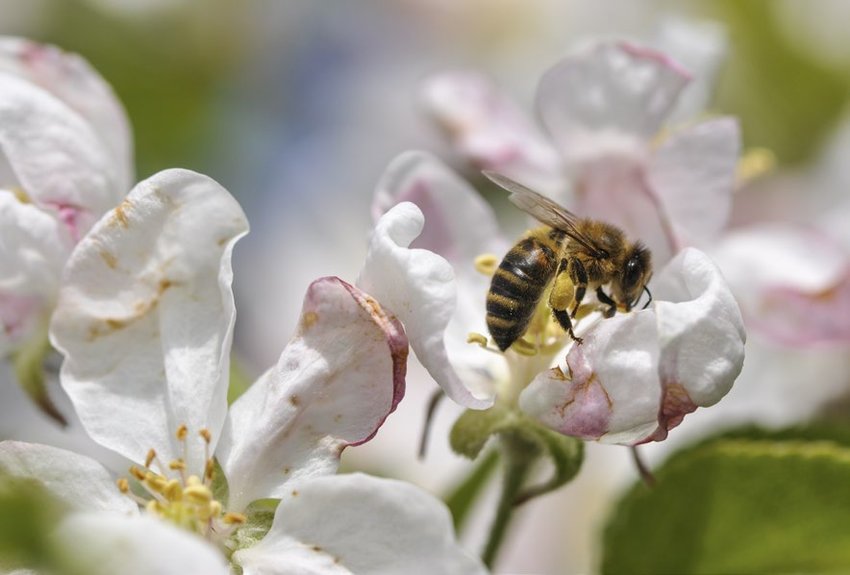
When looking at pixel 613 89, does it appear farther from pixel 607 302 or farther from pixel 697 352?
pixel 697 352

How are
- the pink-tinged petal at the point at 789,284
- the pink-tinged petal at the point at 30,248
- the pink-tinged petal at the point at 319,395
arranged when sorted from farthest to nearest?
1. the pink-tinged petal at the point at 789,284
2. the pink-tinged petal at the point at 30,248
3. the pink-tinged petal at the point at 319,395

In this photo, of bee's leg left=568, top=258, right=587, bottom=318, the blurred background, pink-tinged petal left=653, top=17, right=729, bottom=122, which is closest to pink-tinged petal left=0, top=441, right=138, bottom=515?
bee's leg left=568, top=258, right=587, bottom=318

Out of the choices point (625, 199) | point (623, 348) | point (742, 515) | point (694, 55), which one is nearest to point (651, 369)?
point (623, 348)

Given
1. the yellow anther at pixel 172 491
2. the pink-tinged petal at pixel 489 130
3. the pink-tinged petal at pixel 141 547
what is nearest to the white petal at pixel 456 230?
the pink-tinged petal at pixel 489 130

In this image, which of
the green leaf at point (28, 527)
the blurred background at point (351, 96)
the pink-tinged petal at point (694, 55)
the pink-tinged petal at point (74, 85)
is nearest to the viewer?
the green leaf at point (28, 527)

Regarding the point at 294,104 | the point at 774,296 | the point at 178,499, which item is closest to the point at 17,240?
the point at 178,499

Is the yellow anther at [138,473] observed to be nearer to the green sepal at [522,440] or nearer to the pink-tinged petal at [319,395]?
the pink-tinged petal at [319,395]

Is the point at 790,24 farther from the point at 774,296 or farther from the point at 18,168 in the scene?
the point at 18,168
